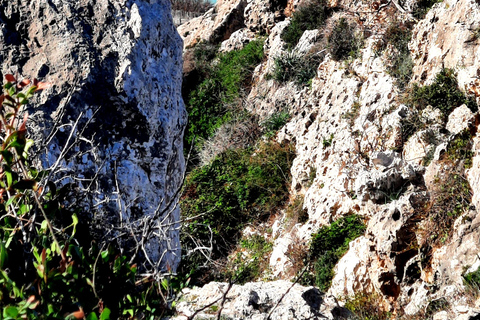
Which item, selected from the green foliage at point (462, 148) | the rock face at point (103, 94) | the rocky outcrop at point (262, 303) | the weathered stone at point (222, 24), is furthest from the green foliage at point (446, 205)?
the weathered stone at point (222, 24)

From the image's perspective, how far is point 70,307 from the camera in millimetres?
1654

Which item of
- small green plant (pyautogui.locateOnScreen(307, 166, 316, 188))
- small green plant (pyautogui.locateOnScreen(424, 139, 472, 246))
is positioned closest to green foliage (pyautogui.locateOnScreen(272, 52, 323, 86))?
small green plant (pyautogui.locateOnScreen(307, 166, 316, 188))

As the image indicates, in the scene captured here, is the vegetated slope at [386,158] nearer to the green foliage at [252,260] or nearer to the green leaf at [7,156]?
the green foliage at [252,260]

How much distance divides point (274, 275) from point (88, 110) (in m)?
5.43

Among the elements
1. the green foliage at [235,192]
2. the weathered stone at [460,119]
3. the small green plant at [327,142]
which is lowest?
the green foliage at [235,192]

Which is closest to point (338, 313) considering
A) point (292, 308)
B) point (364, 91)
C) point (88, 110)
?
point (292, 308)

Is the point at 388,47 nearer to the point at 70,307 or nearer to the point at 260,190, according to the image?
the point at 260,190

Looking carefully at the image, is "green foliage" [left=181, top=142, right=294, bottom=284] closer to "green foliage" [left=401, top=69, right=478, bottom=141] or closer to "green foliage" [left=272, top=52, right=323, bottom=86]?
"green foliage" [left=272, top=52, right=323, bottom=86]

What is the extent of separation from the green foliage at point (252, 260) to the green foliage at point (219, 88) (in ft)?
14.6

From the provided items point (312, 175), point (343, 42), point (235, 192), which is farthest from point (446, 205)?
point (343, 42)

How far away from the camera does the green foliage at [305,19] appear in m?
12.7

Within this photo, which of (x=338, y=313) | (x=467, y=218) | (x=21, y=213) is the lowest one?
(x=467, y=218)

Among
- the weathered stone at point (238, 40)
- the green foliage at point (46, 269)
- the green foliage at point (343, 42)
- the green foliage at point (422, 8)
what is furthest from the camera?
the weathered stone at point (238, 40)

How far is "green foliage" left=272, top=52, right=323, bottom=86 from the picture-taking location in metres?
11.7
